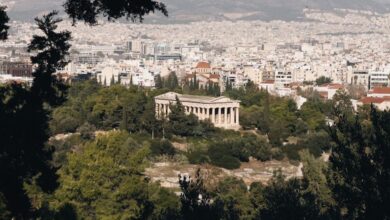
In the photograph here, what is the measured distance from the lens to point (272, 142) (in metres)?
29.5

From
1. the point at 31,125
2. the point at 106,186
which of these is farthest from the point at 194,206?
the point at 106,186

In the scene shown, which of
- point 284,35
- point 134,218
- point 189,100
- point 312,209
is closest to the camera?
point 312,209

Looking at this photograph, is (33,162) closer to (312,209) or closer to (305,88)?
(312,209)

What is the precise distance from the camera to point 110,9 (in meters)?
6.89

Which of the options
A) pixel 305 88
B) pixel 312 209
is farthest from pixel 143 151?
pixel 305 88

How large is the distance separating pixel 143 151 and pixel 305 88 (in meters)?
40.9

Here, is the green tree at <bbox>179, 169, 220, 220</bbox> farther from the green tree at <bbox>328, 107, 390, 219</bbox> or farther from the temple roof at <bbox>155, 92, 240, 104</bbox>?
the temple roof at <bbox>155, 92, 240, 104</bbox>

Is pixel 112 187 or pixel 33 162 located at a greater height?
pixel 33 162

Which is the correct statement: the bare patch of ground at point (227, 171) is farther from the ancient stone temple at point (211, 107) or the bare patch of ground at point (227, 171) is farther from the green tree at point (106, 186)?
the green tree at point (106, 186)

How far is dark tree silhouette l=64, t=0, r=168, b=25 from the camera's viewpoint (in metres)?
6.84

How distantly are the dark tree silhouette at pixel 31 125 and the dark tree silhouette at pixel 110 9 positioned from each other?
13.4 inches

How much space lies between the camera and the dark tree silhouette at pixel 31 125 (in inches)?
275

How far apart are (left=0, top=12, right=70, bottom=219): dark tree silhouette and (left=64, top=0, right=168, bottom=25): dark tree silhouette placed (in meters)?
0.34

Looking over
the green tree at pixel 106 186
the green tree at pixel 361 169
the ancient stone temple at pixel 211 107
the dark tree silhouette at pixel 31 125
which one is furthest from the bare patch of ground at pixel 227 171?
the dark tree silhouette at pixel 31 125
